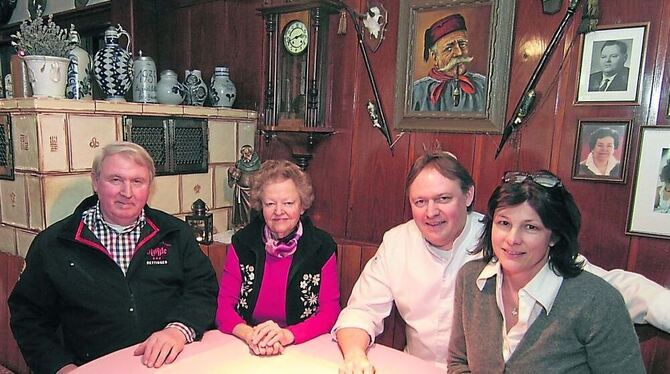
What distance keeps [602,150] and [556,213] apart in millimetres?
790

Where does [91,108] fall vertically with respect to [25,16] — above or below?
below

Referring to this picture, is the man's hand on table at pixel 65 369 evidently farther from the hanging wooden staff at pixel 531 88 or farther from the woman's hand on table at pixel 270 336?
the hanging wooden staff at pixel 531 88

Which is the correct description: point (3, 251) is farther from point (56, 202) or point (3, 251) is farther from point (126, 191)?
point (126, 191)

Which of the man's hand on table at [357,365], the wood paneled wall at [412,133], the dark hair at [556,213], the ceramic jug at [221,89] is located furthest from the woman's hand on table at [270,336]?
the ceramic jug at [221,89]

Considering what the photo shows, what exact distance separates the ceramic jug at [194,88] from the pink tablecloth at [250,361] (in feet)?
4.94

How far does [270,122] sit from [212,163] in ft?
1.33

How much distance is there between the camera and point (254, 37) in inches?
101

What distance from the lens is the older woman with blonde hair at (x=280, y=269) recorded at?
5.61 ft

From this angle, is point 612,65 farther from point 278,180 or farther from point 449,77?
point 278,180

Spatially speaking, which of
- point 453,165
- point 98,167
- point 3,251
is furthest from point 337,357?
point 3,251

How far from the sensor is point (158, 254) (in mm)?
1656

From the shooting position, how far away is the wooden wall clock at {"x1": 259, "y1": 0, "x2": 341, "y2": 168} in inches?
89.7

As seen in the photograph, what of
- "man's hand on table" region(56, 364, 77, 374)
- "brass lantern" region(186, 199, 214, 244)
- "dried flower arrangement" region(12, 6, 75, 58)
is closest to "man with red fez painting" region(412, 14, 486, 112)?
"brass lantern" region(186, 199, 214, 244)

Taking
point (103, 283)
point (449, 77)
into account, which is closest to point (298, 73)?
point (449, 77)
